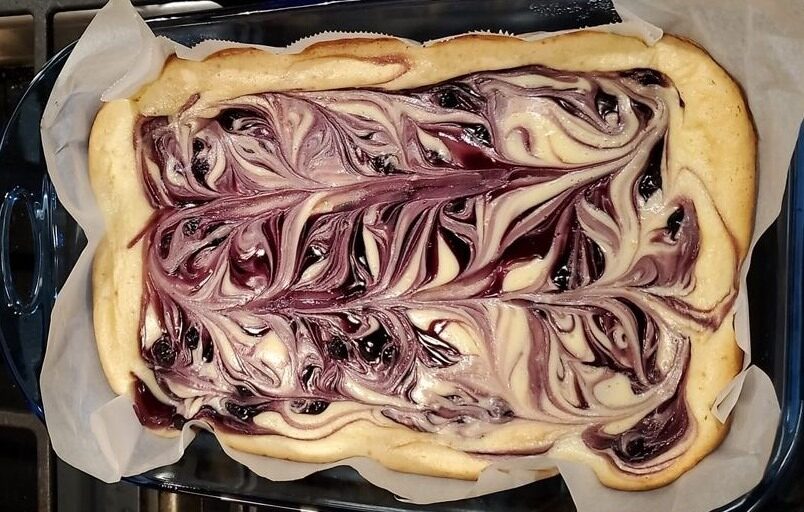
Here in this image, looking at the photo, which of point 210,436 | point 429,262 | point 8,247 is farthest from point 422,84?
point 8,247

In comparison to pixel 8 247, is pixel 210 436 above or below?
below

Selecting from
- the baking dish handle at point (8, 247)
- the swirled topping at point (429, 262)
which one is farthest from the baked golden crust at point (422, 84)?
the baking dish handle at point (8, 247)

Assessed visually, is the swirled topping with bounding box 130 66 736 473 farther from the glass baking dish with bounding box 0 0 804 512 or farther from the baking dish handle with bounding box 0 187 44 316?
the baking dish handle with bounding box 0 187 44 316

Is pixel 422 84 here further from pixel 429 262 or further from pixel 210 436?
pixel 210 436

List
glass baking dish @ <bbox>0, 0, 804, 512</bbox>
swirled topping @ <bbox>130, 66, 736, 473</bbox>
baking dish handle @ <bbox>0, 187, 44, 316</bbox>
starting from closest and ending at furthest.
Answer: glass baking dish @ <bbox>0, 0, 804, 512</bbox>
swirled topping @ <bbox>130, 66, 736, 473</bbox>
baking dish handle @ <bbox>0, 187, 44, 316</bbox>

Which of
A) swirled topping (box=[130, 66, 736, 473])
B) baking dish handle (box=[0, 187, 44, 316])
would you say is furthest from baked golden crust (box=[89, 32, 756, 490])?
baking dish handle (box=[0, 187, 44, 316])
